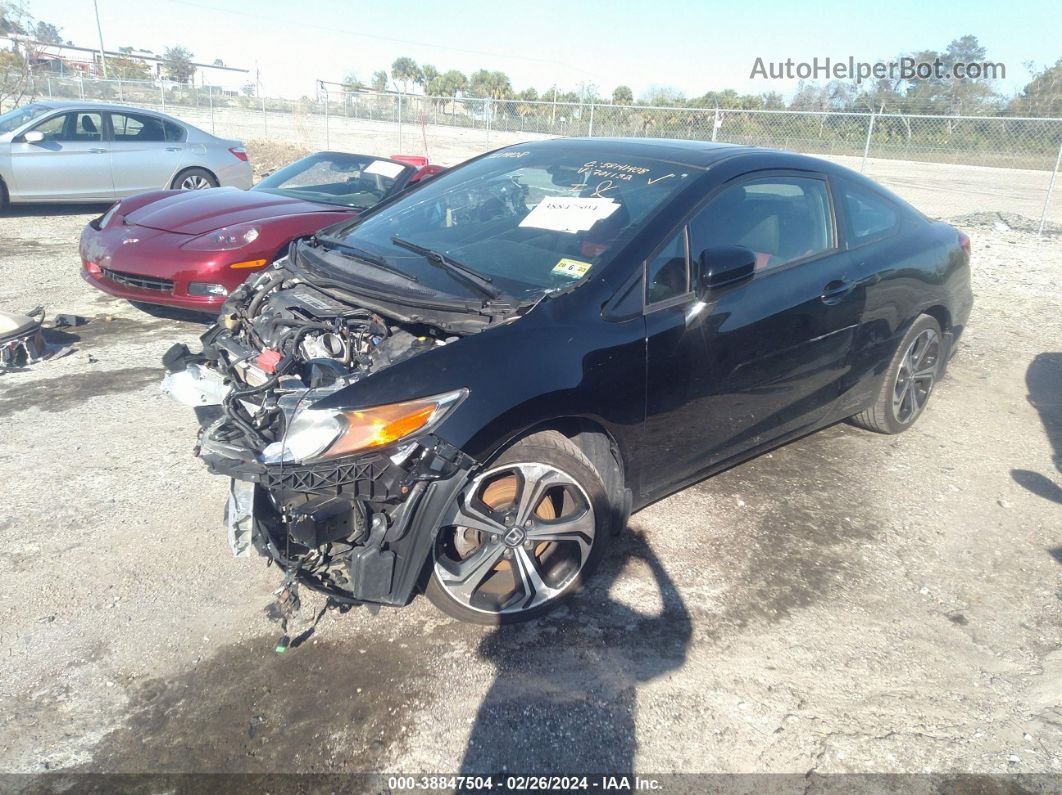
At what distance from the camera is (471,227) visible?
3678mm

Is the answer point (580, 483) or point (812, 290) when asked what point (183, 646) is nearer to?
point (580, 483)

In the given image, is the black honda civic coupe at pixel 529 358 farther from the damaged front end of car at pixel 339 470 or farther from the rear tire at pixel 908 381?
the rear tire at pixel 908 381

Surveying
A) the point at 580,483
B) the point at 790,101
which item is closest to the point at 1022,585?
the point at 580,483

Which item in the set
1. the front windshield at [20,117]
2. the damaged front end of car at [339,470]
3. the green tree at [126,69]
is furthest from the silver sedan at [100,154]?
the green tree at [126,69]

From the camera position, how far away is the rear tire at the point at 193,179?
11.3m

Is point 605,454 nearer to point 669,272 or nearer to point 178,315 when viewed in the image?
point 669,272

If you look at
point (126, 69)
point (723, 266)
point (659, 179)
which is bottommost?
point (723, 266)

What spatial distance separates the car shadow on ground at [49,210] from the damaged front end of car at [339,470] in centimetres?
1039

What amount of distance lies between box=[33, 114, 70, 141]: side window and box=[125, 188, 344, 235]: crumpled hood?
18.0ft

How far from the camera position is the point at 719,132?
19.1 m

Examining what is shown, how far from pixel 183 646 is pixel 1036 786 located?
9.26 feet

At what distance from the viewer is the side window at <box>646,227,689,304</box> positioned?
310cm

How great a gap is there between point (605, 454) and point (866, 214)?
2260 millimetres

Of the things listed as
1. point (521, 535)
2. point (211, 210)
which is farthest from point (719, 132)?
point (521, 535)
